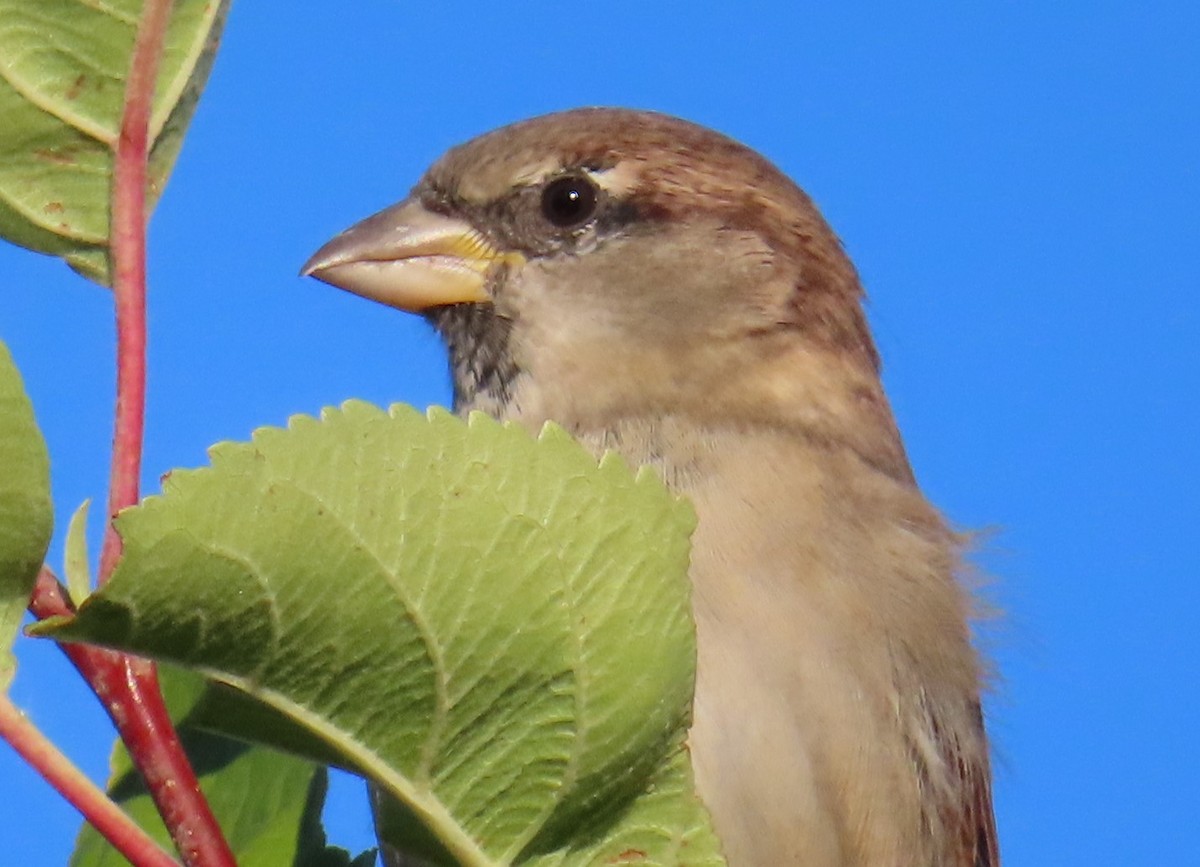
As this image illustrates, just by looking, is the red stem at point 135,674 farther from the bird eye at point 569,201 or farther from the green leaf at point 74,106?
the bird eye at point 569,201

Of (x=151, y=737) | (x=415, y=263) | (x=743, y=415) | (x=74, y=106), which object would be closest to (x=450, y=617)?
(x=151, y=737)

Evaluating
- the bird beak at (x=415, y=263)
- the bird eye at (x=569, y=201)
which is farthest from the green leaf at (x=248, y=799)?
the bird eye at (x=569, y=201)

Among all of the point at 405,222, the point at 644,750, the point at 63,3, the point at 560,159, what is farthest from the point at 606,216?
the point at 644,750

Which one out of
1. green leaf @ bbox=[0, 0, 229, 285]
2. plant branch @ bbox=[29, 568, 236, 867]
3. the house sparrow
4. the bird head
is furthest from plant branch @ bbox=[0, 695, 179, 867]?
the bird head

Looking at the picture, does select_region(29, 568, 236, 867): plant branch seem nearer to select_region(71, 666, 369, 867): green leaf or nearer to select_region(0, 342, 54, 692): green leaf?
select_region(0, 342, 54, 692): green leaf

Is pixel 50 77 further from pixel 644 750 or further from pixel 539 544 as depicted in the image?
pixel 644 750
